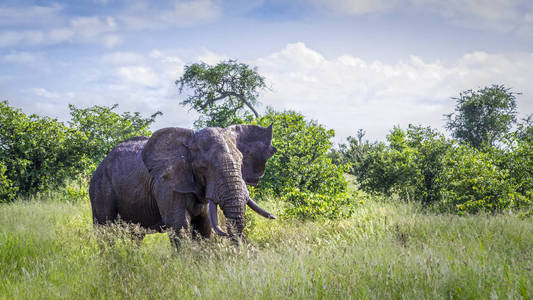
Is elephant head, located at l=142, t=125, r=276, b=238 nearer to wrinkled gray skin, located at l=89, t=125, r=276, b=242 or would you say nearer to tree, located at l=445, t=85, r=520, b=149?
wrinkled gray skin, located at l=89, t=125, r=276, b=242

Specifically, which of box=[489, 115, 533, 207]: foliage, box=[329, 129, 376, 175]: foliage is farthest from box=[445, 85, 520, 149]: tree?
box=[489, 115, 533, 207]: foliage

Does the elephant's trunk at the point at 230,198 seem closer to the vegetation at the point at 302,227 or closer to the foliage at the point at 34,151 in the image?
the vegetation at the point at 302,227

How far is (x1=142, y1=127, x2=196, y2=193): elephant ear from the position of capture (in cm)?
533

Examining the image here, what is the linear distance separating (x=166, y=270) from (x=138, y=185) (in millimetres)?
1961

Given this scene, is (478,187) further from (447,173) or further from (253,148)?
(253,148)

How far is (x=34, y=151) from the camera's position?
13.9 metres

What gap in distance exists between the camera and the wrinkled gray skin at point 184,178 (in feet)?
16.5

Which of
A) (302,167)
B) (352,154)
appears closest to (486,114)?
(352,154)

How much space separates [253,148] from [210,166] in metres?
1.13

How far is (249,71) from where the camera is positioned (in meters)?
23.6

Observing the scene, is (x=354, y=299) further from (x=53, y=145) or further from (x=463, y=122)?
(x=463, y=122)

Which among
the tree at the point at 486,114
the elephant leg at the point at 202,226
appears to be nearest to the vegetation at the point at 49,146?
the elephant leg at the point at 202,226

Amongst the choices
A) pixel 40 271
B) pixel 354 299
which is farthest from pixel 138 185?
pixel 354 299

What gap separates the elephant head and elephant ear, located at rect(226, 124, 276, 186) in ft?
0.05
